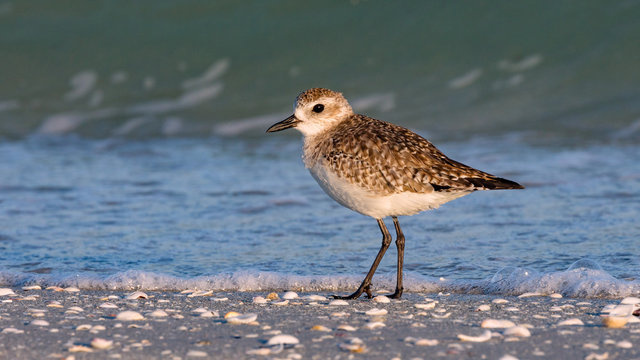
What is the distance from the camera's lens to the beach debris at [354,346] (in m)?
4.05

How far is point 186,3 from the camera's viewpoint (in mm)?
18188

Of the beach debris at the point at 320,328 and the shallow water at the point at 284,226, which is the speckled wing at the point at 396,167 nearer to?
the shallow water at the point at 284,226

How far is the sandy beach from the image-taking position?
13.3ft

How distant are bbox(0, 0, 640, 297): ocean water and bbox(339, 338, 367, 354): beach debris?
187 centimetres

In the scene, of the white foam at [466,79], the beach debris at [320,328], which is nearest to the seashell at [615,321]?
the beach debris at [320,328]

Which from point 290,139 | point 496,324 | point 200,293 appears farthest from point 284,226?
point 290,139

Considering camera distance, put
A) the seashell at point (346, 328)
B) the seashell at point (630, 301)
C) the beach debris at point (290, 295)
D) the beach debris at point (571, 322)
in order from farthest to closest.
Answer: the beach debris at point (290, 295) → the seashell at point (630, 301) → the beach debris at point (571, 322) → the seashell at point (346, 328)

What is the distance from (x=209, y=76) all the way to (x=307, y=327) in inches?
479

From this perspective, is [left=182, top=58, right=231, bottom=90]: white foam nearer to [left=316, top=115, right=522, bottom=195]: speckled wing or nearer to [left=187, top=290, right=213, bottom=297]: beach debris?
[left=187, top=290, right=213, bottom=297]: beach debris

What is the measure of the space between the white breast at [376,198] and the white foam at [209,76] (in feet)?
35.7

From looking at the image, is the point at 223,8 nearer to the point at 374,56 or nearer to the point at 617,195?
the point at 374,56

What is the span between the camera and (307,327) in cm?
457

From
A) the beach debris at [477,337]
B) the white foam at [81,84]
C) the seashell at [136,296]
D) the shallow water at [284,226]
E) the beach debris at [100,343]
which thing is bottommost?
the beach debris at [100,343]

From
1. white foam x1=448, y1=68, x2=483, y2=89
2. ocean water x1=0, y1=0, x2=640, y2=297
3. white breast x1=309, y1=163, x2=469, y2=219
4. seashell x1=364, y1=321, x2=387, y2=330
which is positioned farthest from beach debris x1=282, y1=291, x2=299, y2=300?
white foam x1=448, y1=68, x2=483, y2=89
